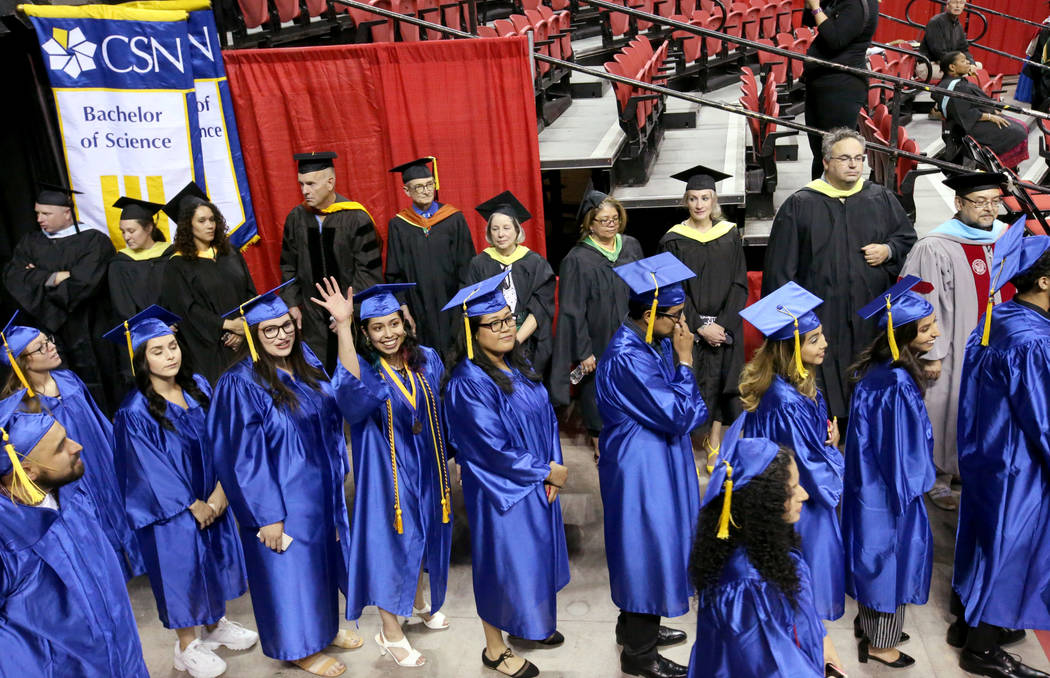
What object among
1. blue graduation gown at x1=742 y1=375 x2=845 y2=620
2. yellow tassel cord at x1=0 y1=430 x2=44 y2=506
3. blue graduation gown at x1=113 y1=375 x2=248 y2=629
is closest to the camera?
yellow tassel cord at x1=0 y1=430 x2=44 y2=506

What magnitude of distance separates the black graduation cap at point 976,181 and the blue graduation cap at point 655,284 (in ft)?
6.90

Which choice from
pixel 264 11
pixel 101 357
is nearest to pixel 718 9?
pixel 264 11

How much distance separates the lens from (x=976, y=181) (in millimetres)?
4949

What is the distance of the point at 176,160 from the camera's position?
19.6 feet

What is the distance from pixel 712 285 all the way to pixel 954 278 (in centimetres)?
127

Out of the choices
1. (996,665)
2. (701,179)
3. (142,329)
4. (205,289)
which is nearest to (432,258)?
(205,289)

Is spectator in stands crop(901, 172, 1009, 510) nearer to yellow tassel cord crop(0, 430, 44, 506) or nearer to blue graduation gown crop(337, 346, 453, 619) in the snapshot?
blue graduation gown crop(337, 346, 453, 619)

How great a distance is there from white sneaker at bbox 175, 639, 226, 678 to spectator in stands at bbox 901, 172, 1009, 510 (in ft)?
12.2

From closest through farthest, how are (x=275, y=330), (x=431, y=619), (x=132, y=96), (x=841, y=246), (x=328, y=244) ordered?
(x=275, y=330) < (x=431, y=619) < (x=841, y=246) < (x=328, y=244) < (x=132, y=96)

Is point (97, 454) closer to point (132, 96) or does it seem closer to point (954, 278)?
point (132, 96)

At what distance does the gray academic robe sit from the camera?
5.02 metres

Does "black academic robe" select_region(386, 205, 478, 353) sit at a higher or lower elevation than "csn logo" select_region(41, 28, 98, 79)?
lower

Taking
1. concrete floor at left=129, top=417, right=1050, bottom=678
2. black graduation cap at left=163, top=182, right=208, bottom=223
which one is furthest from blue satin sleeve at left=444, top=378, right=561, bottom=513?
black graduation cap at left=163, top=182, right=208, bottom=223

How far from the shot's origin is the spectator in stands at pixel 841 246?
17.5 feet
